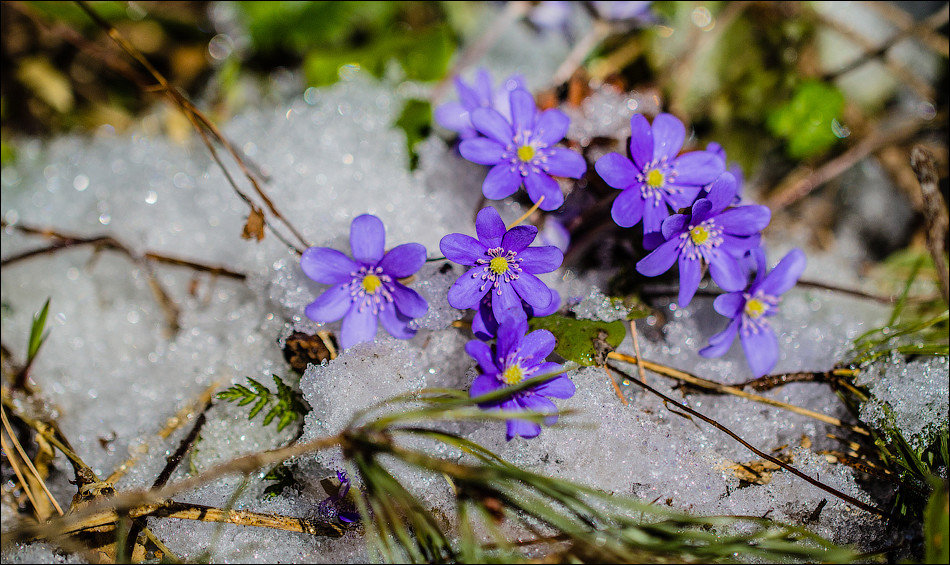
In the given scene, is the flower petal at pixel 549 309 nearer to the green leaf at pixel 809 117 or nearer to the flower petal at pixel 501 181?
the flower petal at pixel 501 181

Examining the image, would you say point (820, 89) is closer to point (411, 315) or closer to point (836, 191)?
point (836, 191)

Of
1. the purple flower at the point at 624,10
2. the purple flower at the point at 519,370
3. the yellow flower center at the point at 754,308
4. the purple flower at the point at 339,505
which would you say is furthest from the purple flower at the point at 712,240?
the purple flower at the point at 624,10

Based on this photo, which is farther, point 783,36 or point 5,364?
point 783,36

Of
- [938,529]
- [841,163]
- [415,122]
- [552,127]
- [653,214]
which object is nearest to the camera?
[938,529]

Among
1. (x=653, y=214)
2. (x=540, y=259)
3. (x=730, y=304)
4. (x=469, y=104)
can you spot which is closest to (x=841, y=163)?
(x=730, y=304)

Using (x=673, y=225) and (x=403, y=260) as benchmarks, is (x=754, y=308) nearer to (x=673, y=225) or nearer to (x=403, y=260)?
(x=673, y=225)

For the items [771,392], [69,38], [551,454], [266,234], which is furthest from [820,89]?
[69,38]

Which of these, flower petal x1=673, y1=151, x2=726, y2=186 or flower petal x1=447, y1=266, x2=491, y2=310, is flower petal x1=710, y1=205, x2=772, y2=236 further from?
flower petal x1=447, y1=266, x2=491, y2=310
